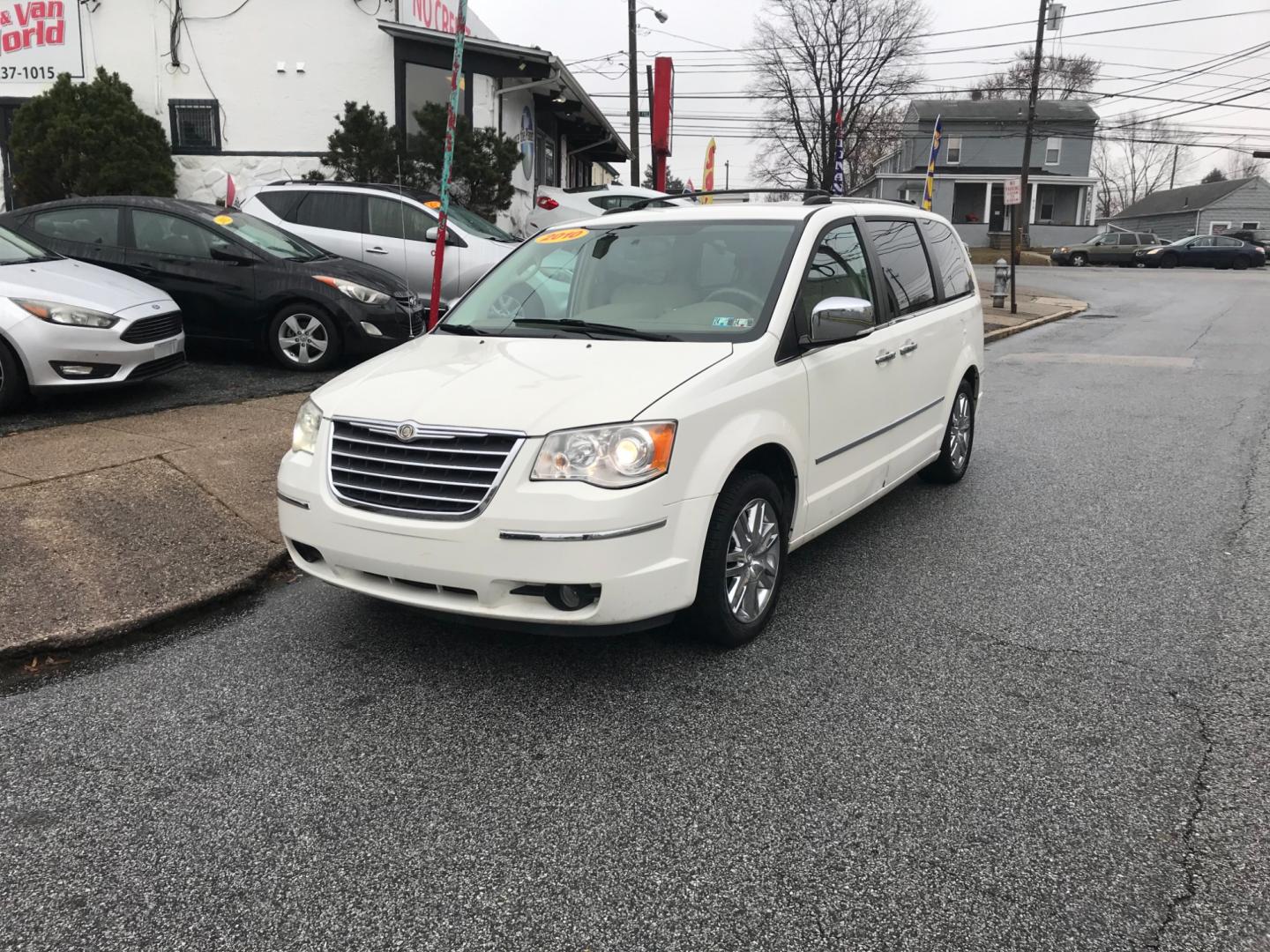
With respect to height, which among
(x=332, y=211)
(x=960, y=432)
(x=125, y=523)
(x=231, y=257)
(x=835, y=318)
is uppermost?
(x=332, y=211)

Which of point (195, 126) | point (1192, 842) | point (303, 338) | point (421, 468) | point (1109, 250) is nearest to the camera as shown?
point (1192, 842)

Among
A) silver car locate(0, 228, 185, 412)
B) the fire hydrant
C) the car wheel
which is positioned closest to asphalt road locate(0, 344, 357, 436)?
the car wheel

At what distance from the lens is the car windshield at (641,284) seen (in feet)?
14.1

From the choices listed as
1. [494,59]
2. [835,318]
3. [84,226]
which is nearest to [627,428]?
[835,318]

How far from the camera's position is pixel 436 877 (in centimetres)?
263

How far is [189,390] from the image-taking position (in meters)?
8.44

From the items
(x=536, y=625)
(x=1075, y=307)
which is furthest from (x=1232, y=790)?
(x=1075, y=307)

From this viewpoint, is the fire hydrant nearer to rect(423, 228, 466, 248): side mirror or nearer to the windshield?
the windshield

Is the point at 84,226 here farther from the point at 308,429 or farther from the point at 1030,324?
the point at 1030,324

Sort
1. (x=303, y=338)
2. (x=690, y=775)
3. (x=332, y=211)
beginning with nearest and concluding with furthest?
1. (x=690, y=775)
2. (x=303, y=338)
3. (x=332, y=211)

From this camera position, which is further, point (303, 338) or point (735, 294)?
point (303, 338)

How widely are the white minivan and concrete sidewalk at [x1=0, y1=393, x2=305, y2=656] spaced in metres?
0.94

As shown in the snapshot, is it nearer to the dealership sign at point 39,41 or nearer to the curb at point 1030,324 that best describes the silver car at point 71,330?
the curb at point 1030,324

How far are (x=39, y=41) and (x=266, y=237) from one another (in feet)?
36.8
